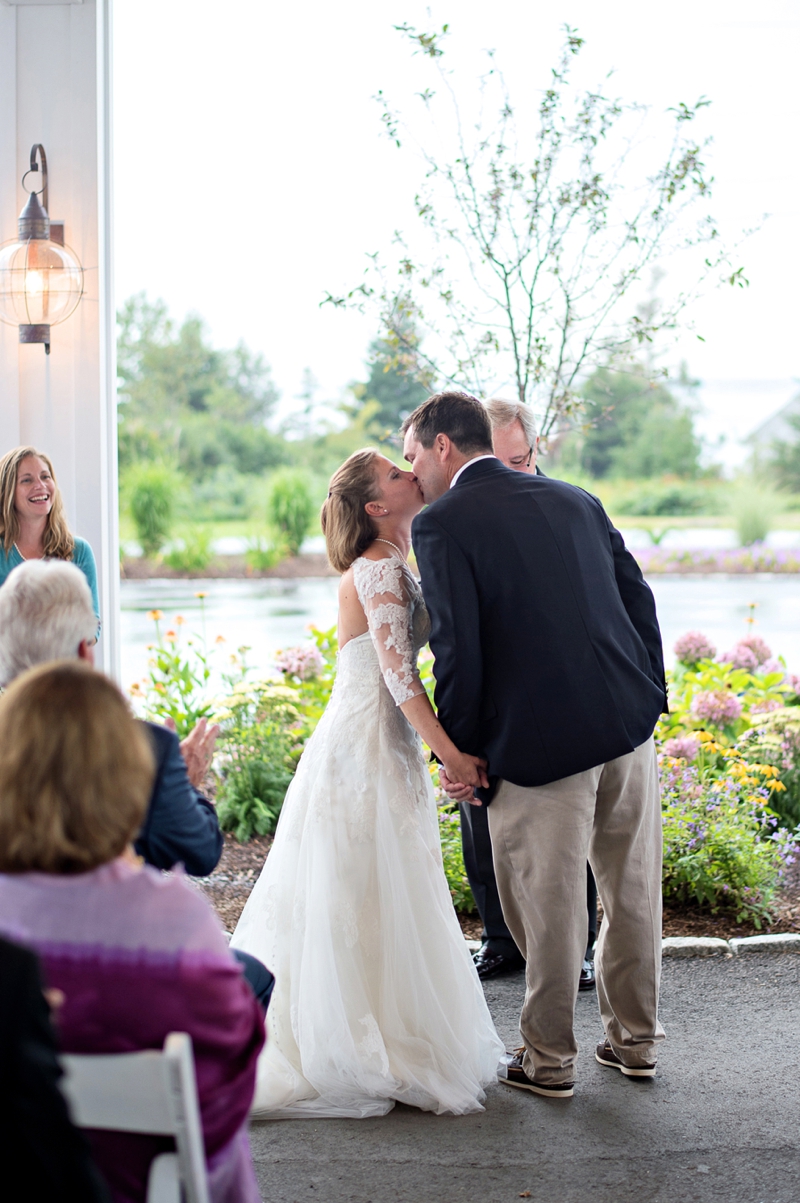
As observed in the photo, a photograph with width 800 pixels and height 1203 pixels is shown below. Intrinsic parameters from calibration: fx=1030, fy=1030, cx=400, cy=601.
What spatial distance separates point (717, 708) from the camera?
454 centimetres

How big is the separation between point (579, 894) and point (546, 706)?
0.48 metres

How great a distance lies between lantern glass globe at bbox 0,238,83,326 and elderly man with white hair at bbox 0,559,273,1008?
103 inches

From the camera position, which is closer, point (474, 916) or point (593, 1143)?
point (593, 1143)

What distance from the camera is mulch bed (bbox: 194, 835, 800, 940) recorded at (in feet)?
11.8

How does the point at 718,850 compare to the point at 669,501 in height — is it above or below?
below

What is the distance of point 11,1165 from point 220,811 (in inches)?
132

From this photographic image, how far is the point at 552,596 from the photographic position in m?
2.37

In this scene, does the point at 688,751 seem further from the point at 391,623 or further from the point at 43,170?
the point at 43,170

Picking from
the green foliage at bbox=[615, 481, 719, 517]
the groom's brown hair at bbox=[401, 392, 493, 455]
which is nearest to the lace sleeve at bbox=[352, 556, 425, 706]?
the groom's brown hair at bbox=[401, 392, 493, 455]

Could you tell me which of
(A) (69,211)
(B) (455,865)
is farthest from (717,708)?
(A) (69,211)

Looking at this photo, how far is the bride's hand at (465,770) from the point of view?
2.46 metres

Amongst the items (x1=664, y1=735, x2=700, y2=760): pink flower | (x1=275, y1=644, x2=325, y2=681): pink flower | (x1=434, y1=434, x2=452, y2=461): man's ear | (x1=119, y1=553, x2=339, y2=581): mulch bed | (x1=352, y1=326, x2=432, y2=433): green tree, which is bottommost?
(x1=664, y1=735, x2=700, y2=760): pink flower

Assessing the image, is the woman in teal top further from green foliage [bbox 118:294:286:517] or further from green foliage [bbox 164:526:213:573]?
green foliage [bbox 118:294:286:517]

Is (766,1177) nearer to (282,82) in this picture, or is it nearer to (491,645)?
(491,645)
